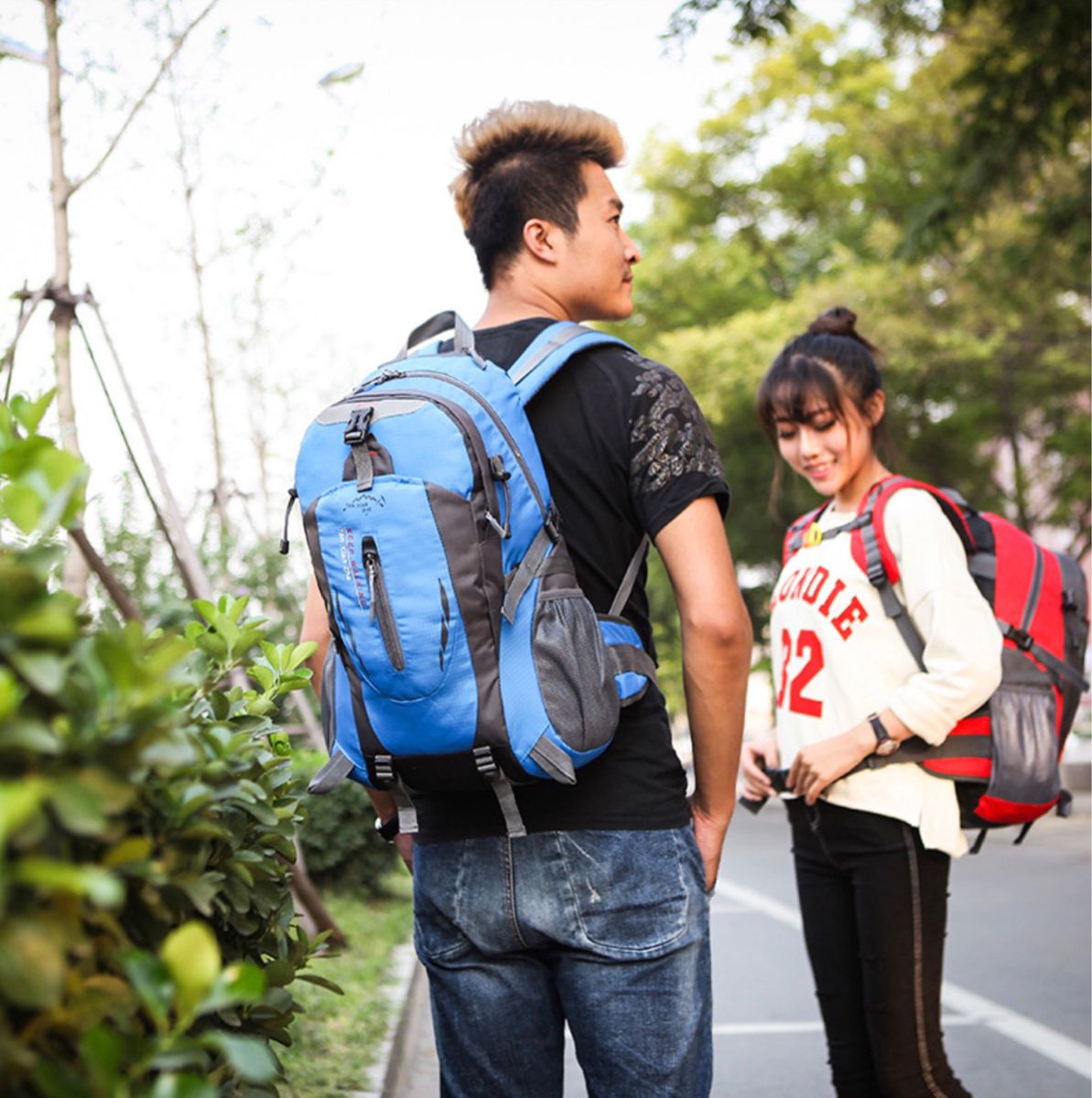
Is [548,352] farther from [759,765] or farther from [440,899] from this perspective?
[759,765]

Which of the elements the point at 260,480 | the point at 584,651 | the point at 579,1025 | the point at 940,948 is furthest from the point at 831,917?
the point at 260,480

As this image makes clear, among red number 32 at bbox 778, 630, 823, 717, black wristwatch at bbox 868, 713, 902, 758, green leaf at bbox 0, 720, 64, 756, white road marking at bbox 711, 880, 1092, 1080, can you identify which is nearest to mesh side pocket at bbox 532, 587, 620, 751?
green leaf at bbox 0, 720, 64, 756

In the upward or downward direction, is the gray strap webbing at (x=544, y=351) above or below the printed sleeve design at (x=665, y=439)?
above

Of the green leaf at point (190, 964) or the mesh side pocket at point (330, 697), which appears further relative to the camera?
the mesh side pocket at point (330, 697)

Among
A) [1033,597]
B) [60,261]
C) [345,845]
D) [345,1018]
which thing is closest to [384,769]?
[1033,597]

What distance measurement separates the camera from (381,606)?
2051 millimetres

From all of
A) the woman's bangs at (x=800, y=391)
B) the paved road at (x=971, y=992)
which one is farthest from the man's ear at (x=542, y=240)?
the paved road at (x=971, y=992)

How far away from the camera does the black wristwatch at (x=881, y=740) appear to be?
310 cm

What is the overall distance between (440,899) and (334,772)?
0.25m

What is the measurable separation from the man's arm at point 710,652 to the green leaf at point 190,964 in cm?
110

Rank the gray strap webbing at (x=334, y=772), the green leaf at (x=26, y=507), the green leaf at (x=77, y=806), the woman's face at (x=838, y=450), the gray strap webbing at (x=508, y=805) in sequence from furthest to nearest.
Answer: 1. the woman's face at (x=838, y=450)
2. the gray strap webbing at (x=334, y=772)
3. the gray strap webbing at (x=508, y=805)
4. the green leaf at (x=26, y=507)
5. the green leaf at (x=77, y=806)

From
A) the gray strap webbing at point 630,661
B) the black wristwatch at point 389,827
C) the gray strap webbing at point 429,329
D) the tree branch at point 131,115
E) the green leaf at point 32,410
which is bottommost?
the black wristwatch at point 389,827

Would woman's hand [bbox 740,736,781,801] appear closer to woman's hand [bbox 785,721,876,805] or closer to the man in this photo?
woman's hand [bbox 785,721,876,805]

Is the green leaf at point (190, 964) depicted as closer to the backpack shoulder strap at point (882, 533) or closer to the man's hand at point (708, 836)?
the man's hand at point (708, 836)
